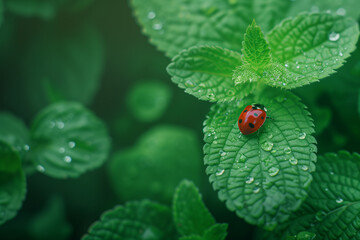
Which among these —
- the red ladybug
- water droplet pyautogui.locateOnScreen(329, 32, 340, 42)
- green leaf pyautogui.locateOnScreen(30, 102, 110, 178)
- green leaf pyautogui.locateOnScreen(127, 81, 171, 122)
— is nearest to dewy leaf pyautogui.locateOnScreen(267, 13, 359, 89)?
water droplet pyautogui.locateOnScreen(329, 32, 340, 42)

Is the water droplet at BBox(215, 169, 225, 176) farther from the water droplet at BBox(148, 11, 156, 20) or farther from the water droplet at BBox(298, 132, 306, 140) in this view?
the water droplet at BBox(148, 11, 156, 20)

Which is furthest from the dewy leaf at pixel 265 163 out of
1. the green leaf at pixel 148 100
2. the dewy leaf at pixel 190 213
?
the green leaf at pixel 148 100

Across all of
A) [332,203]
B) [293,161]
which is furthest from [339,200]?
[293,161]

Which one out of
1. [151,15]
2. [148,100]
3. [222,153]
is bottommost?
[222,153]

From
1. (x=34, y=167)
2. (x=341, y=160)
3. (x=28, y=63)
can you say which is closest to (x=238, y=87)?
(x=341, y=160)

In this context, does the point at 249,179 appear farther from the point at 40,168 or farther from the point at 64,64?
the point at 64,64

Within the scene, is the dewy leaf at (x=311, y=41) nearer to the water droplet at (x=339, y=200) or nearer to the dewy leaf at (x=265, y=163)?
the dewy leaf at (x=265, y=163)
